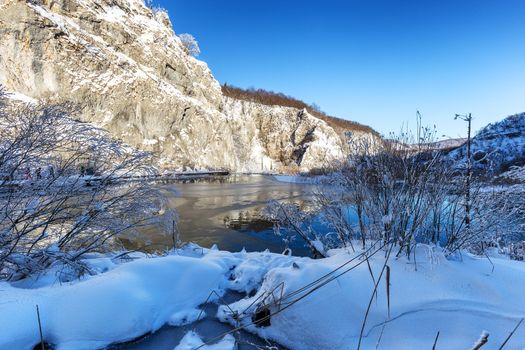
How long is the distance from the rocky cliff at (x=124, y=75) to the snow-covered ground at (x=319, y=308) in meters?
25.2

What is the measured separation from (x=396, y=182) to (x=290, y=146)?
207 ft

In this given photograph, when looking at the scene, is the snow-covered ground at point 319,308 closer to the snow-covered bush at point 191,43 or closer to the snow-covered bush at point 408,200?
the snow-covered bush at point 408,200

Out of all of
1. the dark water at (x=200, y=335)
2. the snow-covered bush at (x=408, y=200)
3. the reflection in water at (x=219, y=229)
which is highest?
the snow-covered bush at (x=408, y=200)

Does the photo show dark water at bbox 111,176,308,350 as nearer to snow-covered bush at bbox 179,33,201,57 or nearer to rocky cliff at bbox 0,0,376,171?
rocky cliff at bbox 0,0,376,171

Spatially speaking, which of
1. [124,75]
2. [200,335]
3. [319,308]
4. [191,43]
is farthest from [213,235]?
[191,43]

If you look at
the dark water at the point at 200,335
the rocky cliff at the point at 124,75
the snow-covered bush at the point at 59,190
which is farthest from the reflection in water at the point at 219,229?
the rocky cliff at the point at 124,75

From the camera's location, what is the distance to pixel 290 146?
6638 cm

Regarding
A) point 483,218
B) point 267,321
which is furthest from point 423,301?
point 483,218

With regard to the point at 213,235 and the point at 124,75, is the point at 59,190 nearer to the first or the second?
the point at 213,235

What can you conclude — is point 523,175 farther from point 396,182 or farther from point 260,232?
point 260,232

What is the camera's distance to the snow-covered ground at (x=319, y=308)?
6.55 ft

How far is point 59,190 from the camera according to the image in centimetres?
433

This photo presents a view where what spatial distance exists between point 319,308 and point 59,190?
13.9 feet

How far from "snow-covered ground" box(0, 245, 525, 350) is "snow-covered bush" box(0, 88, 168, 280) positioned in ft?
4.52
